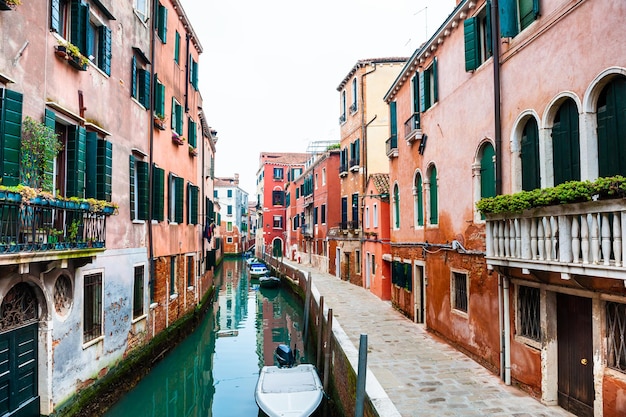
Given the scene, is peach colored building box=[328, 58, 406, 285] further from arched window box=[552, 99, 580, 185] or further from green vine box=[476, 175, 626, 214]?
arched window box=[552, 99, 580, 185]

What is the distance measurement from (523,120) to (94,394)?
8800 millimetres

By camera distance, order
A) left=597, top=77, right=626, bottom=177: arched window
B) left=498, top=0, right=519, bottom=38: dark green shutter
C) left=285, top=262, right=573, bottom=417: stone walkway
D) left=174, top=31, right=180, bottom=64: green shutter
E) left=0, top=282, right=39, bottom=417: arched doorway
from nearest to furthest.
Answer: left=597, top=77, right=626, bottom=177: arched window < left=0, top=282, right=39, bottom=417: arched doorway < left=285, top=262, right=573, bottom=417: stone walkway < left=498, top=0, right=519, bottom=38: dark green shutter < left=174, top=31, right=180, bottom=64: green shutter

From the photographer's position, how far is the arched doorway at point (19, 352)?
6.35 metres

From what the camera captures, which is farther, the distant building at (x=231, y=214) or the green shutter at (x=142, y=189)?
the distant building at (x=231, y=214)

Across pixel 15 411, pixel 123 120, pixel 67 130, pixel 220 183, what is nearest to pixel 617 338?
pixel 15 411

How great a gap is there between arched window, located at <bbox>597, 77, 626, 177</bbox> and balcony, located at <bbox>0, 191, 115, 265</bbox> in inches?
280

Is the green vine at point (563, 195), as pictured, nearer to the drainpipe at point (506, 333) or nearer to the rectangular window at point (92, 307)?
the drainpipe at point (506, 333)

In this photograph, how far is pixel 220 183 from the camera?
60688 millimetres

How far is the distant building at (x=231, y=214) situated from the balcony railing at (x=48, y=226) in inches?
1920

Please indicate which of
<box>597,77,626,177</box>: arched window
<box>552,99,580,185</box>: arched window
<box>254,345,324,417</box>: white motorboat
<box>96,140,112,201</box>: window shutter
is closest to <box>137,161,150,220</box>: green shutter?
<box>96,140,112,201</box>: window shutter

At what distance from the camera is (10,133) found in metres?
6.09

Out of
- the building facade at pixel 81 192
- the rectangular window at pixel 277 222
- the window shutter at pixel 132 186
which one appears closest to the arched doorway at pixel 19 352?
the building facade at pixel 81 192

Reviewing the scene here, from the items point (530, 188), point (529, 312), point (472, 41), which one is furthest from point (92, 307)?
point (472, 41)

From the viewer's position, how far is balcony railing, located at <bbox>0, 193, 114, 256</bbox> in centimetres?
552
